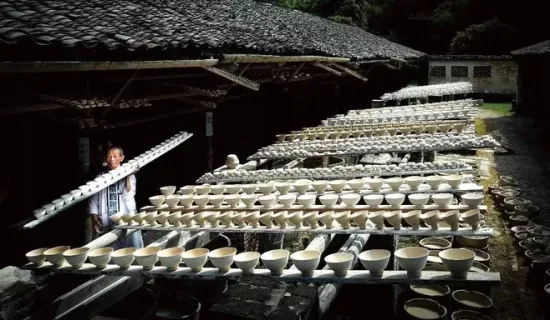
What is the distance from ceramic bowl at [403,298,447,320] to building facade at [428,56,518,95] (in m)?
31.3

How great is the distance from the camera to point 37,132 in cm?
693

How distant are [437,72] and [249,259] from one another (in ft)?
112

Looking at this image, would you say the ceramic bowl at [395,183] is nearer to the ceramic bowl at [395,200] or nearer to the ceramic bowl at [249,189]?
the ceramic bowl at [395,200]

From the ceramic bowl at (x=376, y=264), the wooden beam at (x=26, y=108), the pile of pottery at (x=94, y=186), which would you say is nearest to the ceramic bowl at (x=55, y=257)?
the pile of pottery at (x=94, y=186)

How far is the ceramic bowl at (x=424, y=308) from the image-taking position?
16.5 feet

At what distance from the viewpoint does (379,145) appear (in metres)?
7.62

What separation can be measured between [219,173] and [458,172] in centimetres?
364

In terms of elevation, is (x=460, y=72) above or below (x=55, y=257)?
above

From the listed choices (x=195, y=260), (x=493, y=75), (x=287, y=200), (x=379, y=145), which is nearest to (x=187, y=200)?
(x=287, y=200)

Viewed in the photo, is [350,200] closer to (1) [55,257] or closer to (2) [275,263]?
(2) [275,263]

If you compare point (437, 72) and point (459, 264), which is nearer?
point (459, 264)

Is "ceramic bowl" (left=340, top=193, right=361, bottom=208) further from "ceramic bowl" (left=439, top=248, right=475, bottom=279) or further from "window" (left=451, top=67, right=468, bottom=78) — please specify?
"window" (left=451, top=67, right=468, bottom=78)

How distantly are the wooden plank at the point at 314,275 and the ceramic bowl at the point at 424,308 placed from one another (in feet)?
5.89

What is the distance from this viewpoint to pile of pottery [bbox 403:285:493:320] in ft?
16.7
